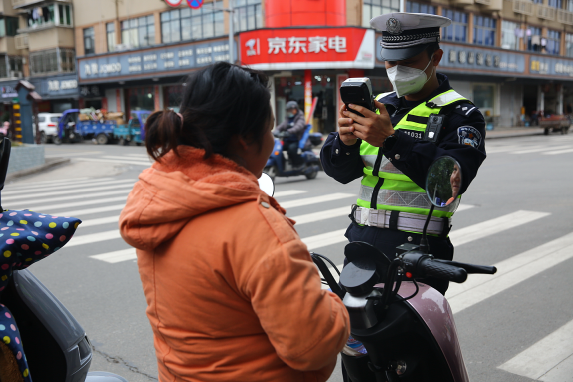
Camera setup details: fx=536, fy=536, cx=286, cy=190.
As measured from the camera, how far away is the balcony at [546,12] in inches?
1428

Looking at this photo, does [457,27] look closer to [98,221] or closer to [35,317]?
[98,221]

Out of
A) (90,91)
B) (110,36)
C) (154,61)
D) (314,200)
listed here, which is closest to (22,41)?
(90,91)

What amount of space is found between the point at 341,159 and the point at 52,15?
127 feet

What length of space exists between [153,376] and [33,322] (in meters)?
1.68

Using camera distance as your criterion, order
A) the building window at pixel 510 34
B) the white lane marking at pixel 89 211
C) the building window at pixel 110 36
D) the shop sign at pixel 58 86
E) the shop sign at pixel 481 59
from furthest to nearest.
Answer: the shop sign at pixel 58 86 → the building window at pixel 510 34 → the building window at pixel 110 36 → the shop sign at pixel 481 59 → the white lane marking at pixel 89 211

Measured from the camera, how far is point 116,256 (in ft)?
19.1

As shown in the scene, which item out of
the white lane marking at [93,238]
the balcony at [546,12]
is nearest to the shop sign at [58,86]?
the white lane marking at [93,238]

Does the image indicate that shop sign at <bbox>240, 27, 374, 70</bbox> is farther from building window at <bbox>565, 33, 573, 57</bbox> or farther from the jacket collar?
building window at <bbox>565, 33, 573, 57</bbox>

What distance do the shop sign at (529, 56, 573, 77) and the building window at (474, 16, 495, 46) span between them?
306 cm

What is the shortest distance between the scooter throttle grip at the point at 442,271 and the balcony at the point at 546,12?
40287mm

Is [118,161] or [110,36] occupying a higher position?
[110,36]

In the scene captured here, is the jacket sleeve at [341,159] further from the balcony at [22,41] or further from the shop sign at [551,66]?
the balcony at [22,41]

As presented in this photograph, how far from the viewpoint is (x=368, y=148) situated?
2219mm

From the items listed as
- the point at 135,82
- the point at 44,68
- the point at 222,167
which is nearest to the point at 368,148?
the point at 222,167
